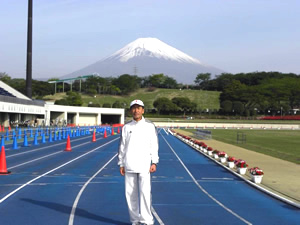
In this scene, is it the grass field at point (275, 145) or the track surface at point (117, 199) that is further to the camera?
the grass field at point (275, 145)

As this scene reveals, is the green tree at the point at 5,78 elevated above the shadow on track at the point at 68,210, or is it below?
above

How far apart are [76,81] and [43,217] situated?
635 ft

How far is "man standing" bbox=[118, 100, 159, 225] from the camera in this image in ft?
24.4

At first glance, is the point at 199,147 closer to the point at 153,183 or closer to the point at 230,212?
the point at 153,183

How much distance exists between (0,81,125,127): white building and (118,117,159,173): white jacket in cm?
4940

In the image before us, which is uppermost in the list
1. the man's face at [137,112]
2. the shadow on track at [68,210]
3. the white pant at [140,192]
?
the man's face at [137,112]

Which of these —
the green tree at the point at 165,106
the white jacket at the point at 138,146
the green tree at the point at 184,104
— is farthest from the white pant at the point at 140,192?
the green tree at the point at 184,104

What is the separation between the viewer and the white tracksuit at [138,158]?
7.43 meters

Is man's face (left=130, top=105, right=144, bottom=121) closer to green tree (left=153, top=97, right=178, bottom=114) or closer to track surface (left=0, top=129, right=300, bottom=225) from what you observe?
track surface (left=0, top=129, right=300, bottom=225)

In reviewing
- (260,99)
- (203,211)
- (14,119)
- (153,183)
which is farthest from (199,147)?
(260,99)

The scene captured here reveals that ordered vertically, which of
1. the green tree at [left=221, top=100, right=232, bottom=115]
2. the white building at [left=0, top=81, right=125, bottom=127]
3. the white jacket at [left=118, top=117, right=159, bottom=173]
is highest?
the green tree at [left=221, top=100, right=232, bottom=115]

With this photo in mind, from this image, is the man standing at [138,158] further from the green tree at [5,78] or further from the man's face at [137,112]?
the green tree at [5,78]

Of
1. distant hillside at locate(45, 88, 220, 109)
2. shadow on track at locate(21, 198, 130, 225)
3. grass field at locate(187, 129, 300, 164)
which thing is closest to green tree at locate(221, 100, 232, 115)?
distant hillside at locate(45, 88, 220, 109)

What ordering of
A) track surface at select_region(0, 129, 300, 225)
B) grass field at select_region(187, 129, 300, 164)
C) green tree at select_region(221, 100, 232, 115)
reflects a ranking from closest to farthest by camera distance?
track surface at select_region(0, 129, 300, 225)
grass field at select_region(187, 129, 300, 164)
green tree at select_region(221, 100, 232, 115)
